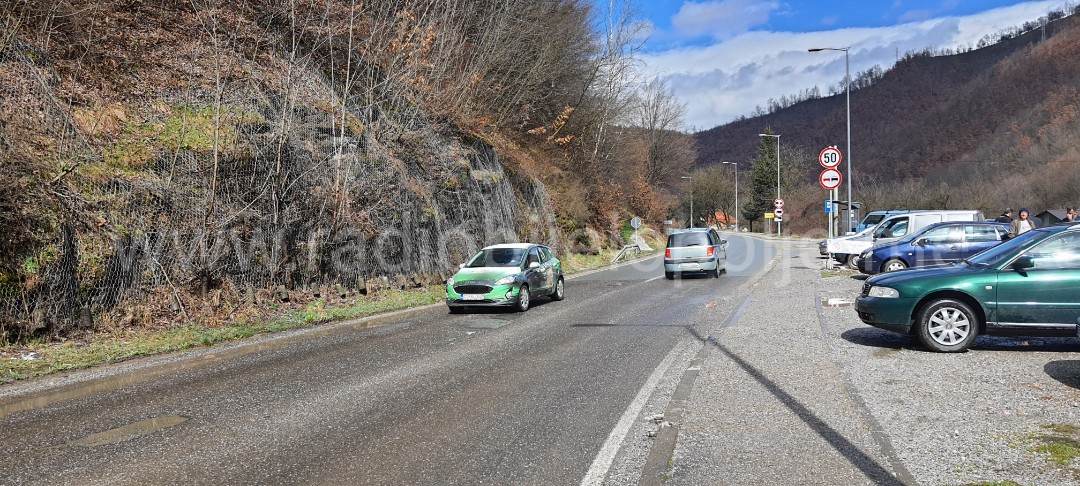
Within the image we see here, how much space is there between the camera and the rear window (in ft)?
77.0

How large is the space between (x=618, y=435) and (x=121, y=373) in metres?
6.38

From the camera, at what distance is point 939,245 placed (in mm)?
18844

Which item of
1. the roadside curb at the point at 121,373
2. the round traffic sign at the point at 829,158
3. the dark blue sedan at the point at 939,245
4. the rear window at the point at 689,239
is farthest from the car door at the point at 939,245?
the roadside curb at the point at 121,373

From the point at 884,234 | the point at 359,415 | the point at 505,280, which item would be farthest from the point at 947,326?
the point at 884,234

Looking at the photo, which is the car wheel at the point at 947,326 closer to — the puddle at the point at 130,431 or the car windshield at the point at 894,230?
the puddle at the point at 130,431

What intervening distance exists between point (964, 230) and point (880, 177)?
11806cm

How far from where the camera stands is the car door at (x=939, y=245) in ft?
61.1

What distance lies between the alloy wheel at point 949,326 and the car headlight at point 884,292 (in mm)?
485

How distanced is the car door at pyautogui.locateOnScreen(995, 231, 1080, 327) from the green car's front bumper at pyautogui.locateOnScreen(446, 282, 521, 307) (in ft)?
28.0

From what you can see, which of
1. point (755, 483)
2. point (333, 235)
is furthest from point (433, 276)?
point (755, 483)

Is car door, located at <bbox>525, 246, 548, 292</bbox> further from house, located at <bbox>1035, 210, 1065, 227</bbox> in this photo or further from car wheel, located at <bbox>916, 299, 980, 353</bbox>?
house, located at <bbox>1035, 210, 1065, 227</bbox>

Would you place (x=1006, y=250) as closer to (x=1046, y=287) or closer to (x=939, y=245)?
(x=1046, y=287)

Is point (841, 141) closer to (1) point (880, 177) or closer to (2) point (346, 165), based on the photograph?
(1) point (880, 177)

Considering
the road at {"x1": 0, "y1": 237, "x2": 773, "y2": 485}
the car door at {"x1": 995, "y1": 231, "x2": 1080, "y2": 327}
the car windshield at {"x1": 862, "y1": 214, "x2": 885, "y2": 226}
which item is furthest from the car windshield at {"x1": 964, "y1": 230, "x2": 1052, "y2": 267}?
the car windshield at {"x1": 862, "y1": 214, "x2": 885, "y2": 226}
